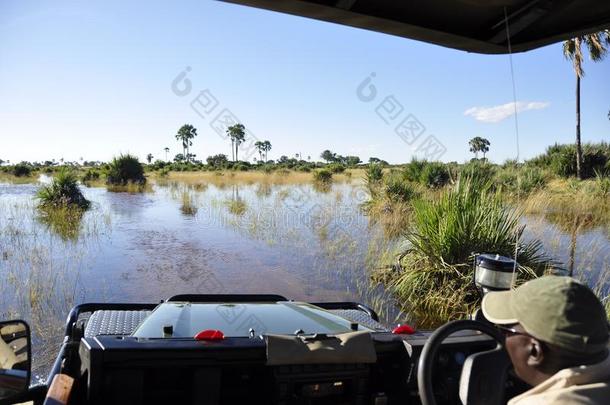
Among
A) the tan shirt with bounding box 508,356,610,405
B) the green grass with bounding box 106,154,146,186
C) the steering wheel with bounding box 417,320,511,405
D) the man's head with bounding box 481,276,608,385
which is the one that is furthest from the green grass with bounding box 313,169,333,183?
the tan shirt with bounding box 508,356,610,405

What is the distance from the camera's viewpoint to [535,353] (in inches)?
54.5

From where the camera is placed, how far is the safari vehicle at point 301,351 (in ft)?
6.70

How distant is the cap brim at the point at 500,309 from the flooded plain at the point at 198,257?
17.7 ft

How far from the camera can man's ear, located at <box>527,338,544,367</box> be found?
54.1 inches

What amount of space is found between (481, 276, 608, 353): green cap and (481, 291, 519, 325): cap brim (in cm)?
4

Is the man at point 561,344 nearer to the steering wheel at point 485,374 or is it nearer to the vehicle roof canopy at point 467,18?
the steering wheel at point 485,374

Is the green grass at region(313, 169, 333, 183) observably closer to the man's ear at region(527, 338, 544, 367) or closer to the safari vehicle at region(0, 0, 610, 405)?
the safari vehicle at region(0, 0, 610, 405)

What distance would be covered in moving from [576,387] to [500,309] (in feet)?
1.06

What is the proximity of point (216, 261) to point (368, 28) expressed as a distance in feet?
30.0

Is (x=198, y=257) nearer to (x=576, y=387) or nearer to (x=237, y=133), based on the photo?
(x=576, y=387)

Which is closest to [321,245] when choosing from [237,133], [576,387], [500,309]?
[500,309]

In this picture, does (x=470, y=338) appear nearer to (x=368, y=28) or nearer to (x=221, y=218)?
(x=368, y=28)

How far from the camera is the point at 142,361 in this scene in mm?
2070

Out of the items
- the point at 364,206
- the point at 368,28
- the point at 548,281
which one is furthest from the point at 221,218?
the point at 548,281
